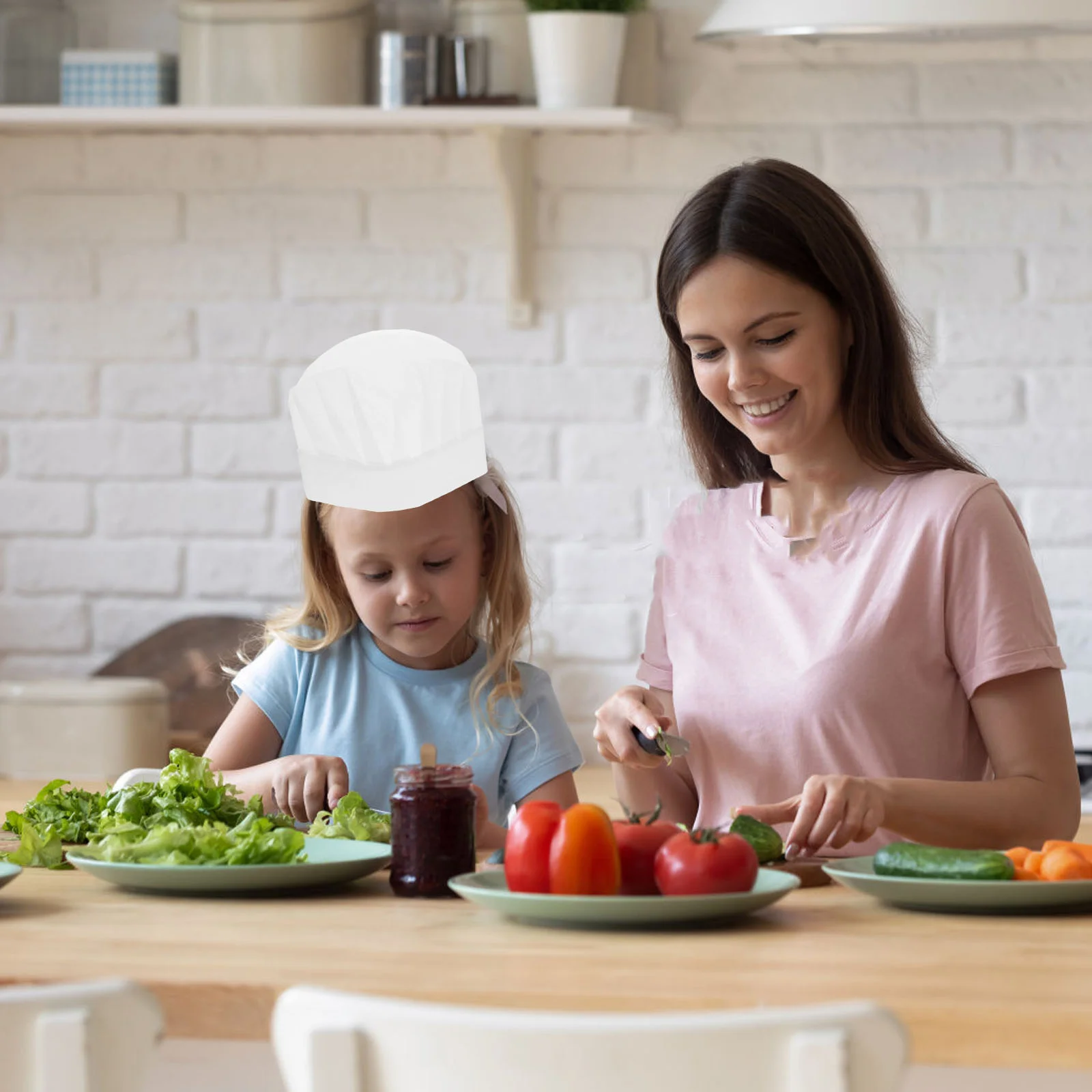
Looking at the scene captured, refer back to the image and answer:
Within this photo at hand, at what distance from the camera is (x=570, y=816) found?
1.18 meters

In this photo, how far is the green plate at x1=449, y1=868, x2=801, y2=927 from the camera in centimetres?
114

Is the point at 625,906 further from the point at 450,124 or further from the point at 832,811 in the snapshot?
the point at 450,124

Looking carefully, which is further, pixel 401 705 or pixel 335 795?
pixel 401 705

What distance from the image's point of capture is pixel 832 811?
1.31m

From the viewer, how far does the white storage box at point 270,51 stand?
251 centimetres

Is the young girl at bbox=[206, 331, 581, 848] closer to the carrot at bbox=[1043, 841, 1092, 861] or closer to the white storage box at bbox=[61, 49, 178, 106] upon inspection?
the carrot at bbox=[1043, 841, 1092, 861]

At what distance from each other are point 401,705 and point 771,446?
Answer: 0.52m

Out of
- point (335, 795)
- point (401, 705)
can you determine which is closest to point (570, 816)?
point (335, 795)

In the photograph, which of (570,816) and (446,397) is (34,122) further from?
(570,816)

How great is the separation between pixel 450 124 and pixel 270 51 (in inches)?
11.6

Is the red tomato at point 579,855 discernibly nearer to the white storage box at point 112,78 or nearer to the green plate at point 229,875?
the green plate at point 229,875

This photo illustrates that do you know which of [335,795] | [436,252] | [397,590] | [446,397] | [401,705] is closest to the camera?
[335,795]

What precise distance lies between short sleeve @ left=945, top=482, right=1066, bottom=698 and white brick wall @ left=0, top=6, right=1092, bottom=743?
3.06 feet

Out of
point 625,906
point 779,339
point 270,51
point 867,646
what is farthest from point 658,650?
point 270,51
